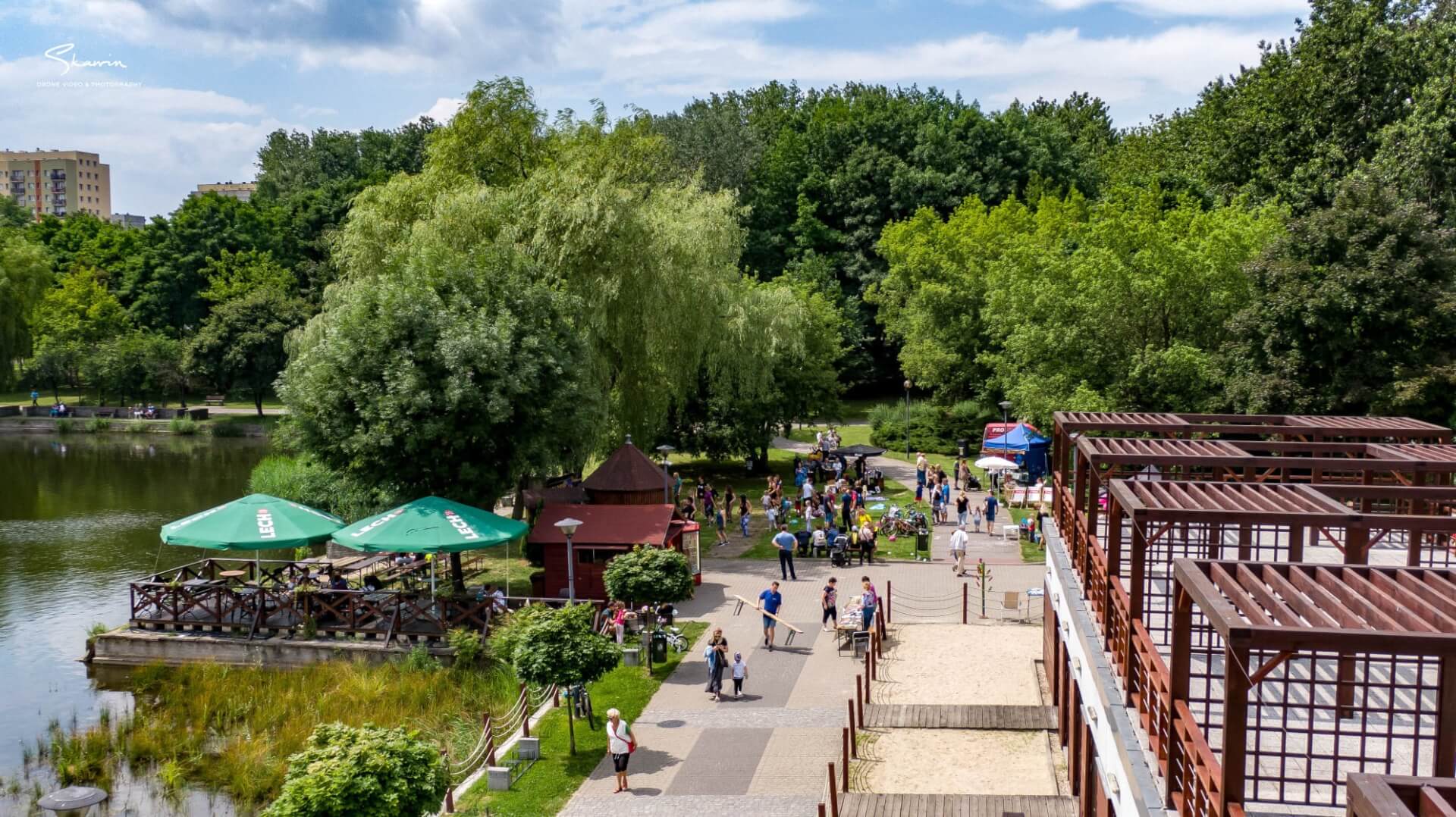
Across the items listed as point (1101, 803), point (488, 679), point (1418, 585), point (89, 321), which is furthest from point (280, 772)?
point (89, 321)

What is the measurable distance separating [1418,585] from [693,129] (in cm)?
7042

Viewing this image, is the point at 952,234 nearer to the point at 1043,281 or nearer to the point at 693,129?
the point at 1043,281

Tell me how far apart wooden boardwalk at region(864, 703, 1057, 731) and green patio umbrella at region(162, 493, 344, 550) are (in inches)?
490

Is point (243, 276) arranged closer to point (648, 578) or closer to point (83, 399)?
point (83, 399)

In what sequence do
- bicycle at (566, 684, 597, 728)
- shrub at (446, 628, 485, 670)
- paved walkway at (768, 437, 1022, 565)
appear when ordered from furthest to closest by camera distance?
1. paved walkway at (768, 437, 1022, 565)
2. shrub at (446, 628, 485, 670)
3. bicycle at (566, 684, 597, 728)

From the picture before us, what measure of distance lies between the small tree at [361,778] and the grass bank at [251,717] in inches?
205

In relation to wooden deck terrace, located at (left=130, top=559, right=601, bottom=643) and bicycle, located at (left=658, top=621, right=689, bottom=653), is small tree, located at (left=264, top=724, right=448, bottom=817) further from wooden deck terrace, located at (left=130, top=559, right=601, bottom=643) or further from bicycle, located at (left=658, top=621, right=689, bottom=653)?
wooden deck terrace, located at (left=130, top=559, right=601, bottom=643)

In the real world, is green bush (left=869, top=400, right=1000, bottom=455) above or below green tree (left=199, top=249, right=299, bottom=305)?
below

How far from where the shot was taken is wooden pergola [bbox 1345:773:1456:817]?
16.1 feet

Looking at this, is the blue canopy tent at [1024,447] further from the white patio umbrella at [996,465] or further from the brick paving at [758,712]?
the brick paving at [758,712]

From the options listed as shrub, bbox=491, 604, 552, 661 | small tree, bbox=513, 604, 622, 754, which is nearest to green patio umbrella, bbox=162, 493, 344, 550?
shrub, bbox=491, 604, 552, 661

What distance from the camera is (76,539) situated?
36.3m

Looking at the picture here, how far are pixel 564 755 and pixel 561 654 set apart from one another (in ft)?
4.97

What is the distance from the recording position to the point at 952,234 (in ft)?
185
